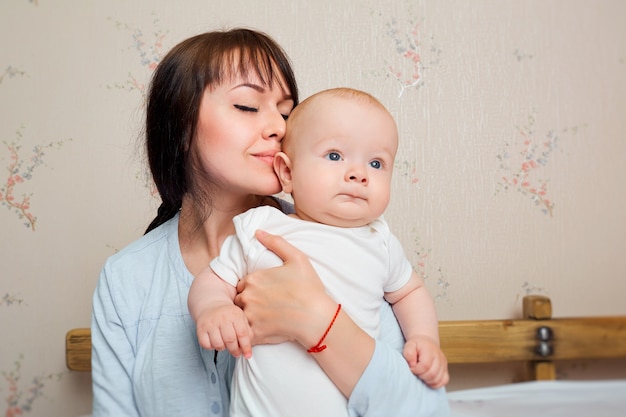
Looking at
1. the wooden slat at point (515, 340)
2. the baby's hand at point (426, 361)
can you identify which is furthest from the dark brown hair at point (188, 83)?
the wooden slat at point (515, 340)

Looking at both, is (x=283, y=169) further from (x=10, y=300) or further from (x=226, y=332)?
(x=10, y=300)

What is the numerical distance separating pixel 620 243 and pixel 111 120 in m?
1.57

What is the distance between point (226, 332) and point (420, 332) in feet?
1.12

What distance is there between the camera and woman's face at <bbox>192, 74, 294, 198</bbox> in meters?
1.11

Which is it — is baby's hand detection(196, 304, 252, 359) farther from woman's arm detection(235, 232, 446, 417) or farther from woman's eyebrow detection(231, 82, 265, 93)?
woman's eyebrow detection(231, 82, 265, 93)

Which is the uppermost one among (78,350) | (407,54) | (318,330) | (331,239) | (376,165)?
(407,54)

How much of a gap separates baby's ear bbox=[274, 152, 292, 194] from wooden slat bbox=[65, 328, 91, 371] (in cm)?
94

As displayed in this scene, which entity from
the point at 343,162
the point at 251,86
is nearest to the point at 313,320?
the point at 343,162

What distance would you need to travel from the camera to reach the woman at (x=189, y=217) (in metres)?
1.13

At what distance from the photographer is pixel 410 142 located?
1.90 metres

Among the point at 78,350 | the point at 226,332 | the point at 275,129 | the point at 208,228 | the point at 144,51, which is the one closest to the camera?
the point at 226,332

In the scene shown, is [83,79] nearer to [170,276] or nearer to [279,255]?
[170,276]

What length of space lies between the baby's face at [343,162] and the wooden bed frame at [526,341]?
0.85m

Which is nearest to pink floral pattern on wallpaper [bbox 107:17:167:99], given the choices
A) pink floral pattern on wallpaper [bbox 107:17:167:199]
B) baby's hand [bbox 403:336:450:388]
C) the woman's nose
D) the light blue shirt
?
pink floral pattern on wallpaper [bbox 107:17:167:199]
